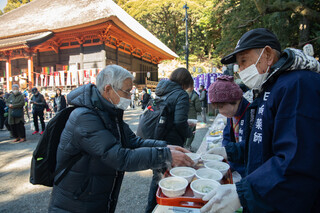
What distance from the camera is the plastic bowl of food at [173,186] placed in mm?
1142

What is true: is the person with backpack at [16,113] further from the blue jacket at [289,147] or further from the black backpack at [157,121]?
the blue jacket at [289,147]

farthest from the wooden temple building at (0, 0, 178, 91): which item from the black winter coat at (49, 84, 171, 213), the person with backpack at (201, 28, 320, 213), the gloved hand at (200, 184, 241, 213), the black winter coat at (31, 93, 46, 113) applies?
the gloved hand at (200, 184, 241, 213)

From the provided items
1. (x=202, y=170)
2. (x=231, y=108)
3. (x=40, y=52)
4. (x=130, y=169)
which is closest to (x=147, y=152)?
(x=130, y=169)

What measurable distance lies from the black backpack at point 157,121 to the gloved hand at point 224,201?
4.70 ft

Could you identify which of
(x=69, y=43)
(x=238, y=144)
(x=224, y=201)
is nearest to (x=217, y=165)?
(x=238, y=144)

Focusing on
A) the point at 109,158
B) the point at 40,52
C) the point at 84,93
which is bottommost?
the point at 109,158

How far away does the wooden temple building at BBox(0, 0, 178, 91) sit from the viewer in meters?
12.3

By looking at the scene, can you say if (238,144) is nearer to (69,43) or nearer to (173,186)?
(173,186)

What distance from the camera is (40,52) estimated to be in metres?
15.2

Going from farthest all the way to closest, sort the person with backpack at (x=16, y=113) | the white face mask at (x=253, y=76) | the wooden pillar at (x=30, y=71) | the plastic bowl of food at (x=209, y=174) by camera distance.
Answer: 1. the wooden pillar at (x=30, y=71)
2. the person with backpack at (x=16, y=113)
3. the plastic bowl of food at (x=209, y=174)
4. the white face mask at (x=253, y=76)

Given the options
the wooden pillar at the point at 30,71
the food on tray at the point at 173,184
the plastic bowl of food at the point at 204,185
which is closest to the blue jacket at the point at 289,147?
the plastic bowl of food at the point at 204,185

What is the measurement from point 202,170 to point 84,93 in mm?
1100

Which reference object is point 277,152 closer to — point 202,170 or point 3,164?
point 202,170

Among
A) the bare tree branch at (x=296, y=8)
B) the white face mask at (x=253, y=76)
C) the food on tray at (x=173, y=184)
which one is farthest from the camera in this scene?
the bare tree branch at (x=296, y=8)
